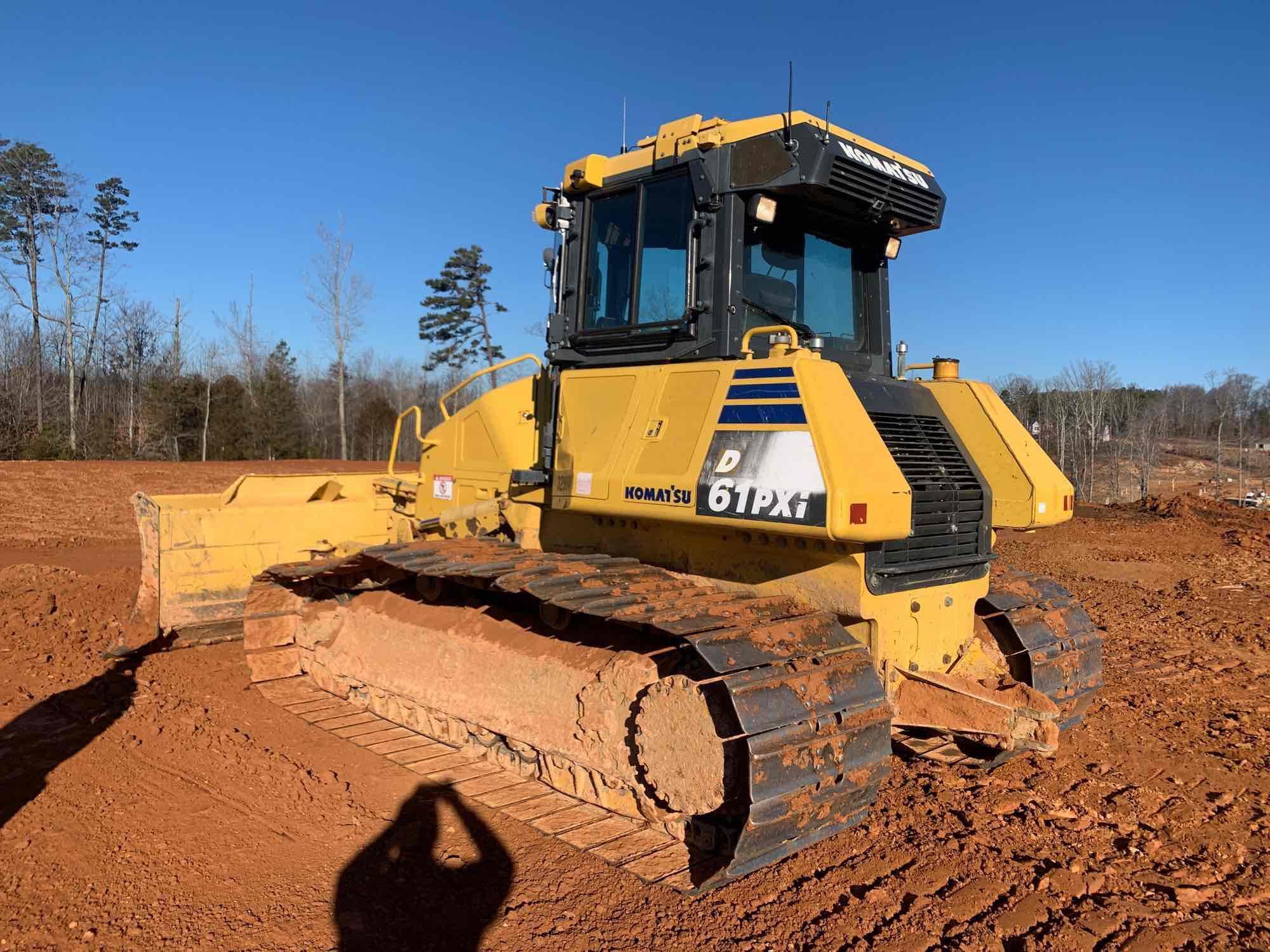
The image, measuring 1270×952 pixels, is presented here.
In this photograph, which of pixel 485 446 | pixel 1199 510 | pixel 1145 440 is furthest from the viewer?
pixel 1145 440

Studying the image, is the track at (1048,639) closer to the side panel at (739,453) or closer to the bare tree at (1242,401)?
the side panel at (739,453)

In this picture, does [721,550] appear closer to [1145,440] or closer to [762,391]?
[762,391]

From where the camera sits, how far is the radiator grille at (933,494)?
169 inches

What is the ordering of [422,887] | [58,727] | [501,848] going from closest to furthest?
[422,887], [501,848], [58,727]

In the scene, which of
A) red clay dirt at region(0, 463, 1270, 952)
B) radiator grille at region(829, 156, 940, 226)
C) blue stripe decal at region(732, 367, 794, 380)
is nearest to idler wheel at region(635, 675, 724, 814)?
red clay dirt at region(0, 463, 1270, 952)

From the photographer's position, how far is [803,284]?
4953mm

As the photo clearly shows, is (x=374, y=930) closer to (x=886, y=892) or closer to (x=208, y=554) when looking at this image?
(x=886, y=892)

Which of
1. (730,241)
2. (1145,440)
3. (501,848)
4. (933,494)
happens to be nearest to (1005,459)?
(933,494)

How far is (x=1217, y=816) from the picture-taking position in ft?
14.9

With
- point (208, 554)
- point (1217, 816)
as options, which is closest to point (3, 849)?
point (208, 554)

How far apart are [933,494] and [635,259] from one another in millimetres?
2078

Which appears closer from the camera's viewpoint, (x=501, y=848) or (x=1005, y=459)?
(x=501, y=848)

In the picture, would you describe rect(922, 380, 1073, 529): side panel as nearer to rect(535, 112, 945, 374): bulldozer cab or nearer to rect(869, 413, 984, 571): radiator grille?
rect(869, 413, 984, 571): radiator grille

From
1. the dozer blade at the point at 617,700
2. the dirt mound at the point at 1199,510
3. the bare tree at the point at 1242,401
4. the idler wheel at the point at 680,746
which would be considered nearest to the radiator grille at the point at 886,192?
the dozer blade at the point at 617,700
